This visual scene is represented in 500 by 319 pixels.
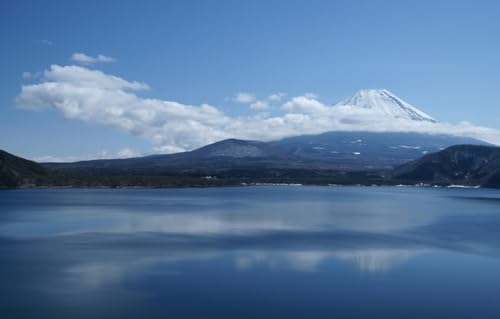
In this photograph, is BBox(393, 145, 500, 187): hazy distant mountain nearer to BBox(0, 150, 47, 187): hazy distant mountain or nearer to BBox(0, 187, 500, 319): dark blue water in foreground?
BBox(0, 150, 47, 187): hazy distant mountain

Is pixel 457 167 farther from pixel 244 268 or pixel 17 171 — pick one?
pixel 244 268

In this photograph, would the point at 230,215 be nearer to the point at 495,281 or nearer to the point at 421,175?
the point at 495,281

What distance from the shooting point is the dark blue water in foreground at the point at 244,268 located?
12062 mm

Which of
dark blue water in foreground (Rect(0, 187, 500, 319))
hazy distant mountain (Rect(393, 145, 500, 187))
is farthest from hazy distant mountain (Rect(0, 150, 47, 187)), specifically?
hazy distant mountain (Rect(393, 145, 500, 187))

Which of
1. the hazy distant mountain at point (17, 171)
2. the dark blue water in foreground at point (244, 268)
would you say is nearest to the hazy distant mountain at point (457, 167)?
the hazy distant mountain at point (17, 171)

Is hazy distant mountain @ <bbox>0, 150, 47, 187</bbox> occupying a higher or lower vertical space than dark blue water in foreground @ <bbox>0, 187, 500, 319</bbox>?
higher

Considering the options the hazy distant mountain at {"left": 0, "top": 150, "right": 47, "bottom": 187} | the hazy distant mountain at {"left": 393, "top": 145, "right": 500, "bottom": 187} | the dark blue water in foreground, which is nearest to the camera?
→ the dark blue water in foreground

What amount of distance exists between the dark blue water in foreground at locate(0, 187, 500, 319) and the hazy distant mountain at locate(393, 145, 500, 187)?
64.4 metres

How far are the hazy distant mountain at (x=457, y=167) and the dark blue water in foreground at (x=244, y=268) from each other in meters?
64.4

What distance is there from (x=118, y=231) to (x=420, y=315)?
1566 centimetres

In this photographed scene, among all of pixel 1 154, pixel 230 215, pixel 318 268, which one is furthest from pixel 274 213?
pixel 1 154

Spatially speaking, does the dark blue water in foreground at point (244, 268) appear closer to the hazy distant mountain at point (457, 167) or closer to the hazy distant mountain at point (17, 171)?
the hazy distant mountain at point (17, 171)

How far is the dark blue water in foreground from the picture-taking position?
39.6ft

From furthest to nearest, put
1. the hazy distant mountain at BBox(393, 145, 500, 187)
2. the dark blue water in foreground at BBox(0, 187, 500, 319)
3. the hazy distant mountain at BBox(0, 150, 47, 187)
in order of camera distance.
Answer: the hazy distant mountain at BBox(393, 145, 500, 187) < the hazy distant mountain at BBox(0, 150, 47, 187) < the dark blue water in foreground at BBox(0, 187, 500, 319)
